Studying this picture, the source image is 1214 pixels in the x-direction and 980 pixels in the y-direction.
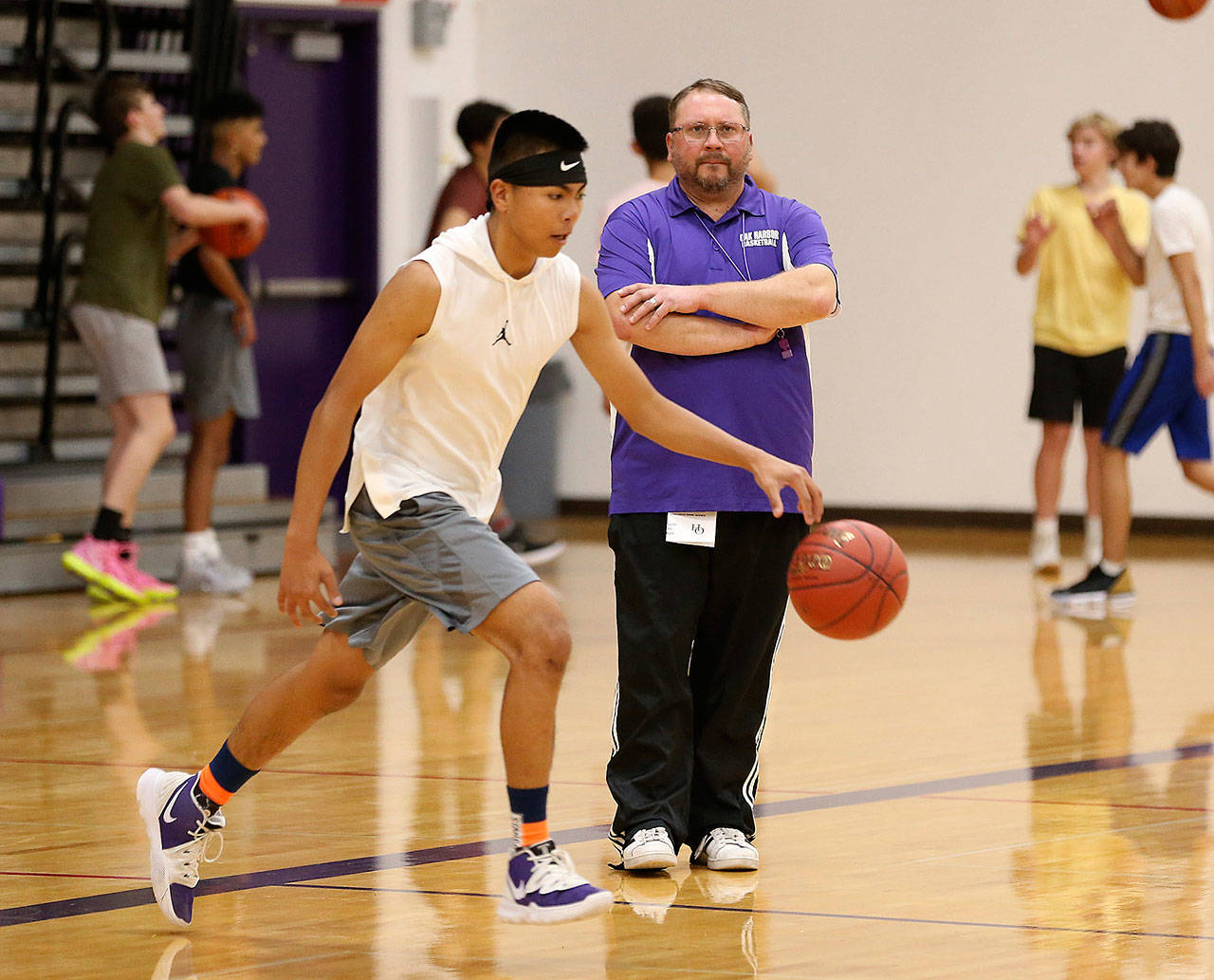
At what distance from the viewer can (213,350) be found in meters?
9.45

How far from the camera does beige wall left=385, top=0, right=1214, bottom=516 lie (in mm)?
11820

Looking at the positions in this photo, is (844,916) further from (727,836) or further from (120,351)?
(120,351)

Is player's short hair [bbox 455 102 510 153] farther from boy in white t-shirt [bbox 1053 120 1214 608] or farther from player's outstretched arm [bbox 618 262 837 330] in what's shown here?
player's outstretched arm [bbox 618 262 837 330]

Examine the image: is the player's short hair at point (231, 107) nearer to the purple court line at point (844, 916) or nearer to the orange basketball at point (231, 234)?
the orange basketball at point (231, 234)

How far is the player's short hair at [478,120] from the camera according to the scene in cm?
905

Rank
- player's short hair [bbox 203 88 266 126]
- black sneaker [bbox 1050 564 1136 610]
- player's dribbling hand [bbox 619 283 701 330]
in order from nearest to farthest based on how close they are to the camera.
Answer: player's dribbling hand [bbox 619 283 701 330] → black sneaker [bbox 1050 564 1136 610] → player's short hair [bbox 203 88 266 126]

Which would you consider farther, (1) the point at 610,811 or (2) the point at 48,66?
(2) the point at 48,66

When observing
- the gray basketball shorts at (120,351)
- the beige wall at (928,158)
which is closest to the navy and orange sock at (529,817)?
the gray basketball shorts at (120,351)

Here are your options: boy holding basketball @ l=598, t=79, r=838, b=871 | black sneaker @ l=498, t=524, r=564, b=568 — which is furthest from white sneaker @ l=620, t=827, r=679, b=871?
black sneaker @ l=498, t=524, r=564, b=568

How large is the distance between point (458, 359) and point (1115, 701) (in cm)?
342

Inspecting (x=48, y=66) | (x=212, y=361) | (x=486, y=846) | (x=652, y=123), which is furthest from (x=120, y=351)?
(x=486, y=846)

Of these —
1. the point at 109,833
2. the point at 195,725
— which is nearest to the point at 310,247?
→ the point at 195,725

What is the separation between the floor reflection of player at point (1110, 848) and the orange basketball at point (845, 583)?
64cm

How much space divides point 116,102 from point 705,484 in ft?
18.5
